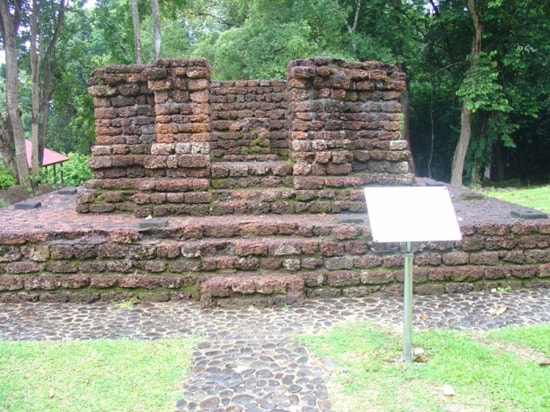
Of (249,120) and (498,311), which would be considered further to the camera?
(249,120)

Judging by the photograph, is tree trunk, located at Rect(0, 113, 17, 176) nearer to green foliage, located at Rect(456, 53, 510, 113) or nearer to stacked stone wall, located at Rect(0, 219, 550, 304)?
stacked stone wall, located at Rect(0, 219, 550, 304)

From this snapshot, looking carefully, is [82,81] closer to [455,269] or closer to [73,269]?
[73,269]

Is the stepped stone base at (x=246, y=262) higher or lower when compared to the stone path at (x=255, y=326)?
higher

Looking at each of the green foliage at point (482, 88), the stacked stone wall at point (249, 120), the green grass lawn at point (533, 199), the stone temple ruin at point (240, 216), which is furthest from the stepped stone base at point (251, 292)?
the green foliage at point (482, 88)

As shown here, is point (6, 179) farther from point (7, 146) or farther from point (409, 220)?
point (409, 220)

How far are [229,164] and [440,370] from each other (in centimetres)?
344

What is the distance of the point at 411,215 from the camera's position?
292cm

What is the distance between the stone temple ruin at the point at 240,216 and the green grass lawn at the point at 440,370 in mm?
950

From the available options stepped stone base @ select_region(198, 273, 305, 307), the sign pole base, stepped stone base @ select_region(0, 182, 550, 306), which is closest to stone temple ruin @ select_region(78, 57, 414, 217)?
stepped stone base @ select_region(0, 182, 550, 306)

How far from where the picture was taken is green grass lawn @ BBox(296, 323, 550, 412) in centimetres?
250

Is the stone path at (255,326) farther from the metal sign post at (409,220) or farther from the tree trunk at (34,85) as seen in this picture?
the tree trunk at (34,85)

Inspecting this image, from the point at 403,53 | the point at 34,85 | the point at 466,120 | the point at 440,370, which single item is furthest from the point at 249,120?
the point at 403,53

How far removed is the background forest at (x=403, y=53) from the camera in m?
11.1

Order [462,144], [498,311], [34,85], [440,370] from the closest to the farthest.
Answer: [440,370]
[498,311]
[34,85]
[462,144]
